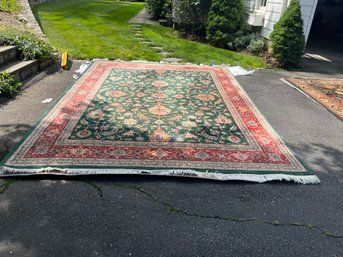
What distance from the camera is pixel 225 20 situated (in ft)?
25.2

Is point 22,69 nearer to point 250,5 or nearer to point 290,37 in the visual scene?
point 290,37

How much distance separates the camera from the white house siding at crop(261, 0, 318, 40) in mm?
6574

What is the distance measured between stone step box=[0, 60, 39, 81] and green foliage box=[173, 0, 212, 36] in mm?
5476

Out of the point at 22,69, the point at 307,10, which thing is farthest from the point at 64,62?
the point at 307,10

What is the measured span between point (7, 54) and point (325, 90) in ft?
20.2

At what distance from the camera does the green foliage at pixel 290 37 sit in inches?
245

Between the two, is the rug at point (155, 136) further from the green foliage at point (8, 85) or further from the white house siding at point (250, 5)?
the white house siding at point (250, 5)

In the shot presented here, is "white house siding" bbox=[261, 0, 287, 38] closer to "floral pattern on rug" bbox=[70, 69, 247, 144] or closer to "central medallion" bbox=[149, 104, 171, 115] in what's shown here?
"floral pattern on rug" bbox=[70, 69, 247, 144]

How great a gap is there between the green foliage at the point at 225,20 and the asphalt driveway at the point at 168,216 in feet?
18.9

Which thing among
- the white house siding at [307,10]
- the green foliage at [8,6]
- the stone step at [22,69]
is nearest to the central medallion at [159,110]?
the stone step at [22,69]

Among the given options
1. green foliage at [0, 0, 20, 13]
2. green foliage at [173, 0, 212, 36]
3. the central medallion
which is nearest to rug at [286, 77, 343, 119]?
the central medallion

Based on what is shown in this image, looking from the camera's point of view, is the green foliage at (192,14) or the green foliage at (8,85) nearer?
the green foliage at (8,85)

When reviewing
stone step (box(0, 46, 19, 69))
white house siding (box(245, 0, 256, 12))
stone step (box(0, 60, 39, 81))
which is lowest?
stone step (box(0, 60, 39, 81))

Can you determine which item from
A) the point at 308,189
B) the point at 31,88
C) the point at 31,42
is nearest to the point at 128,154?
the point at 308,189
